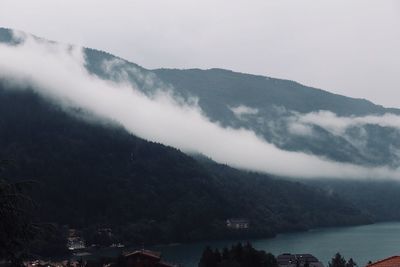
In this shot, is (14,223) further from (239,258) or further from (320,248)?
(320,248)

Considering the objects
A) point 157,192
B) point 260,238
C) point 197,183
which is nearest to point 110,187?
point 157,192

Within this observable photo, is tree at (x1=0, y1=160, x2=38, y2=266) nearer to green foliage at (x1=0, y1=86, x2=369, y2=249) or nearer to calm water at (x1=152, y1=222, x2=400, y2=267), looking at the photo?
calm water at (x1=152, y1=222, x2=400, y2=267)

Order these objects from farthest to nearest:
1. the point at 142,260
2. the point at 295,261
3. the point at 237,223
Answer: the point at 237,223 → the point at 295,261 → the point at 142,260

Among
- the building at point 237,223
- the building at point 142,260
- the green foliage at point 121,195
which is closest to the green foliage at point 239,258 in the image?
the building at point 142,260

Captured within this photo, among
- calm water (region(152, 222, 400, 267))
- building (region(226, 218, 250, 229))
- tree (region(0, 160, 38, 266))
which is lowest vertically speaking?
calm water (region(152, 222, 400, 267))

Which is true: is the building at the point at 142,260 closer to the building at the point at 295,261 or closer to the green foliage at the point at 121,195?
the building at the point at 295,261

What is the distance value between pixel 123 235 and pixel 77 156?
164 ft

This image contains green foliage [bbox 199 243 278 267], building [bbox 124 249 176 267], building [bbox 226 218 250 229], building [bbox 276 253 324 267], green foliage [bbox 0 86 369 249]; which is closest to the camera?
green foliage [bbox 199 243 278 267]

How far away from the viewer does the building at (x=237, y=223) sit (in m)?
173

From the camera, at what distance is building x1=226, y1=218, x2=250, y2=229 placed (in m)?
173

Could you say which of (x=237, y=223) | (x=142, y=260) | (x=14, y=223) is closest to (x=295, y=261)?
(x=142, y=260)

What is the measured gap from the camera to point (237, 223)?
178 meters

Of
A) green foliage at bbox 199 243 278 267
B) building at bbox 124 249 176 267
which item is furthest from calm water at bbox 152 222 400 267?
green foliage at bbox 199 243 278 267

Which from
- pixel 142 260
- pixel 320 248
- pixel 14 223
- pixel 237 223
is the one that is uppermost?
pixel 14 223
